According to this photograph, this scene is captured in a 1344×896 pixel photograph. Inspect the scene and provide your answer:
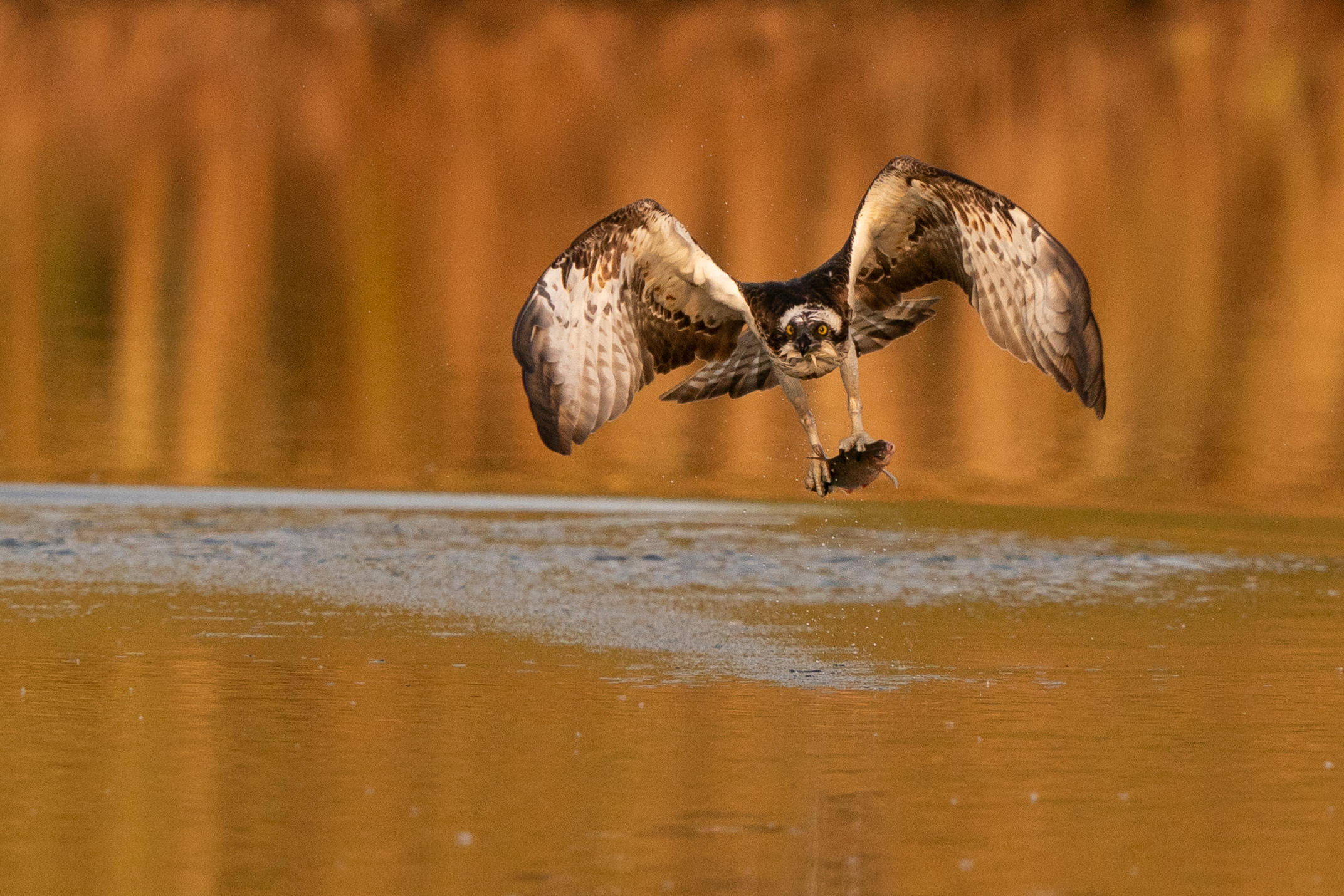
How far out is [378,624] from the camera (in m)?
17.4

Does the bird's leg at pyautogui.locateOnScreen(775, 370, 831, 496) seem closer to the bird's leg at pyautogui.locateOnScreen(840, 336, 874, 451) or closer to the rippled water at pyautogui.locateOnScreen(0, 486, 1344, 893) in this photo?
the bird's leg at pyautogui.locateOnScreen(840, 336, 874, 451)

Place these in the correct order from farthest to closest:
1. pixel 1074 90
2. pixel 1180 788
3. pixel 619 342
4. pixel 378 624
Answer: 1. pixel 1074 90
2. pixel 378 624
3. pixel 619 342
4. pixel 1180 788

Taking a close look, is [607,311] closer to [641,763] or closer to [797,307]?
[797,307]

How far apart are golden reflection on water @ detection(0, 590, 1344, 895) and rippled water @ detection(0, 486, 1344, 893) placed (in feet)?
0.08

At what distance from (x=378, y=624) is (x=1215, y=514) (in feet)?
26.3

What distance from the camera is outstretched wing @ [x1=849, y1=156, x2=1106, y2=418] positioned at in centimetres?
1509

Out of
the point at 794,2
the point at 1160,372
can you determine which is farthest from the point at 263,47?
the point at 1160,372

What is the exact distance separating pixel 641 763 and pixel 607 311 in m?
2.69

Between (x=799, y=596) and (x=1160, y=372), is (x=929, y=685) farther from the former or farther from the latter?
(x=1160, y=372)

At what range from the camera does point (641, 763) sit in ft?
43.6

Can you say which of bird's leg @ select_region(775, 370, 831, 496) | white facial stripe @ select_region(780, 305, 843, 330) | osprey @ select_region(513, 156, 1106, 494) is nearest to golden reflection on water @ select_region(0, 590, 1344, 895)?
bird's leg @ select_region(775, 370, 831, 496)

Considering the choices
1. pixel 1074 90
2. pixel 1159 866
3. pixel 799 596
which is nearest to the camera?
pixel 1159 866

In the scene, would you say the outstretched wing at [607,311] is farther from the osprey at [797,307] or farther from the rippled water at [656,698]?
the rippled water at [656,698]

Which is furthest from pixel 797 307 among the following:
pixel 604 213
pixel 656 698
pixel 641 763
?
pixel 604 213
